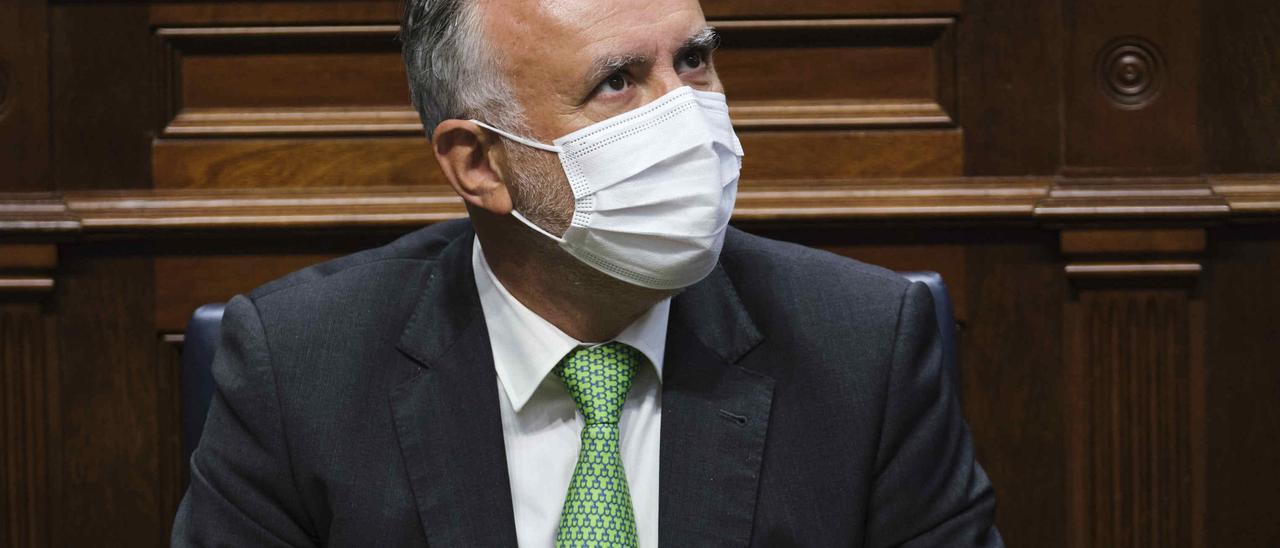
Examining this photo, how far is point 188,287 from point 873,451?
1.27m

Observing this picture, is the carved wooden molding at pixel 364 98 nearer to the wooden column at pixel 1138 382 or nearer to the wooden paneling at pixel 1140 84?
the wooden paneling at pixel 1140 84

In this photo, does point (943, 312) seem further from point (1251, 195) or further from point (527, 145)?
point (1251, 195)

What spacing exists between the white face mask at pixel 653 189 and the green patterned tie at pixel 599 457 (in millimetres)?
117

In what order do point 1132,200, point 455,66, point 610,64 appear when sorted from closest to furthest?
1. point 610,64
2. point 455,66
3. point 1132,200

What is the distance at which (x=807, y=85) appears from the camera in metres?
2.33

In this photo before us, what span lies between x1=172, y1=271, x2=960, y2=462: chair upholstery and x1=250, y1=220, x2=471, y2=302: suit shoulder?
0.30ft

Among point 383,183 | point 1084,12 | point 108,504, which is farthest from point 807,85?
point 108,504

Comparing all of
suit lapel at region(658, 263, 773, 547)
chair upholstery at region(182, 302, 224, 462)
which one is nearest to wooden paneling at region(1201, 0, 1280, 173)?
suit lapel at region(658, 263, 773, 547)

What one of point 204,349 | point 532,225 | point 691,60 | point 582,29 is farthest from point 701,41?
point 204,349

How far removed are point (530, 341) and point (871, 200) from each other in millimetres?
871

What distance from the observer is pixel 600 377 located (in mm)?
1555

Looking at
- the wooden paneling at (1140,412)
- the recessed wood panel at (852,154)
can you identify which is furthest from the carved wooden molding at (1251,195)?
the recessed wood panel at (852,154)

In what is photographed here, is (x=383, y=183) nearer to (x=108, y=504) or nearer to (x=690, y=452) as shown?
(x=108, y=504)

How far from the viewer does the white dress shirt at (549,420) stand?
155 cm
